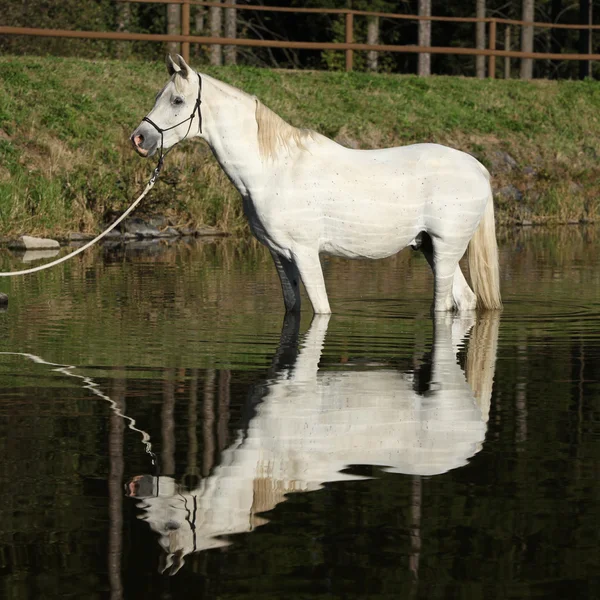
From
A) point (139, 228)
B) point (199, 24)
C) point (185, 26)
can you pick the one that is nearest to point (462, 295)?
point (139, 228)

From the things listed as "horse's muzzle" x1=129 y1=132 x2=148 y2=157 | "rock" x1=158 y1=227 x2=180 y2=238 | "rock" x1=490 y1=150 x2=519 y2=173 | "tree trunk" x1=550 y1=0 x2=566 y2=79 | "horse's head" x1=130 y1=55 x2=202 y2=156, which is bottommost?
"rock" x1=158 y1=227 x2=180 y2=238

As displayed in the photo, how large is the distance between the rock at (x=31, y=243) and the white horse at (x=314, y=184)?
29.8ft

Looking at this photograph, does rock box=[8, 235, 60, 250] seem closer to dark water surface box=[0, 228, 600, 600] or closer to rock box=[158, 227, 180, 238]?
rock box=[158, 227, 180, 238]

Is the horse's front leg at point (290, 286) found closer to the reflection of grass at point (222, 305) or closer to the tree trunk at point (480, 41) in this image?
the reflection of grass at point (222, 305)

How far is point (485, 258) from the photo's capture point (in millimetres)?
13062

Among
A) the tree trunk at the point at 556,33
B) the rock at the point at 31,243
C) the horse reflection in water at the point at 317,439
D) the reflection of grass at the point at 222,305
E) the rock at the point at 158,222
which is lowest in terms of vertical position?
the horse reflection in water at the point at 317,439

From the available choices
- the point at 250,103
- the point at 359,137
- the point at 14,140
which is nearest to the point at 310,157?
the point at 250,103

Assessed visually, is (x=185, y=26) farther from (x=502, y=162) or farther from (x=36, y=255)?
(x=36, y=255)

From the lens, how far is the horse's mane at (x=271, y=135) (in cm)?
1199

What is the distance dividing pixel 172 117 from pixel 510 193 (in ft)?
60.9

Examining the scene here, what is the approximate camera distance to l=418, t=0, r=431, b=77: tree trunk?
3891 cm

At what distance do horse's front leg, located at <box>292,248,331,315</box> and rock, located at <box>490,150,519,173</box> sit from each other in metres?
18.6

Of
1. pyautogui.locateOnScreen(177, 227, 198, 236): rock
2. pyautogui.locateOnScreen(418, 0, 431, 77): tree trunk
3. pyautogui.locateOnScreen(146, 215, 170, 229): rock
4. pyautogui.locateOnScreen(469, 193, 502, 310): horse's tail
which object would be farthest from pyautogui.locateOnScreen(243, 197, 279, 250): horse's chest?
pyautogui.locateOnScreen(418, 0, 431, 77): tree trunk

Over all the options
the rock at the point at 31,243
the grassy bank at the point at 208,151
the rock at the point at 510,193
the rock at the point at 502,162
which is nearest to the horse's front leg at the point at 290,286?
the rock at the point at 31,243
